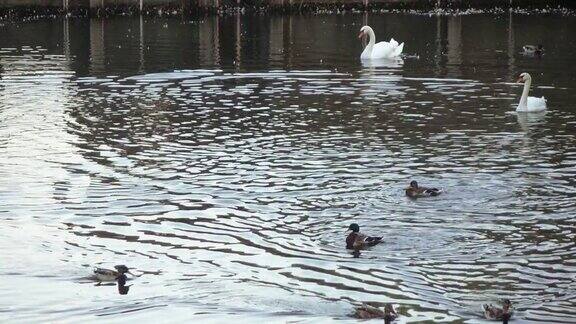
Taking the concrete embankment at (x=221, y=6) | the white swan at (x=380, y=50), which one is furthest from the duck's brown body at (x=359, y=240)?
the concrete embankment at (x=221, y=6)

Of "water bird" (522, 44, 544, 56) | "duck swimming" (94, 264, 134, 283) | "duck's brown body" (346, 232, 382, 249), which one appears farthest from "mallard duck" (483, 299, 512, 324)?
"water bird" (522, 44, 544, 56)

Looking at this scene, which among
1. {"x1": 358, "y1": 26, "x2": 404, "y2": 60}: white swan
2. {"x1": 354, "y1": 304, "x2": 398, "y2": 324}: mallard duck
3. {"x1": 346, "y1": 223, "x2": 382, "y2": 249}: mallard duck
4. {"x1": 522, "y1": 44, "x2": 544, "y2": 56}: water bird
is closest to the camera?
{"x1": 354, "y1": 304, "x2": 398, "y2": 324}: mallard duck

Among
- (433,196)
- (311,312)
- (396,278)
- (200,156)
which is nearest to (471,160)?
(433,196)

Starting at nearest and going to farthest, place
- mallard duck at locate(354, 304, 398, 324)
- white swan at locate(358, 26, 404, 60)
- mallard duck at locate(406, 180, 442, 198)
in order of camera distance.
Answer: mallard duck at locate(354, 304, 398, 324) < mallard duck at locate(406, 180, 442, 198) < white swan at locate(358, 26, 404, 60)

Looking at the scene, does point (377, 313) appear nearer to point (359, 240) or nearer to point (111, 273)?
point (359, 240)

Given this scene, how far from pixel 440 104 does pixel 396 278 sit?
15.9 metres

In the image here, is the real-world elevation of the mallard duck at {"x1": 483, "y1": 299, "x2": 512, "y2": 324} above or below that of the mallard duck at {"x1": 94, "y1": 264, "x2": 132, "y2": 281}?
below

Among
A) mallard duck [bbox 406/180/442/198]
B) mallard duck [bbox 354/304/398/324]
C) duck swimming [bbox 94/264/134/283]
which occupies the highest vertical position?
mallard duck [bbox 406/180/442/198]

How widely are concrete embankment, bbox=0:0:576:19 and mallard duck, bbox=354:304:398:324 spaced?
190 ft

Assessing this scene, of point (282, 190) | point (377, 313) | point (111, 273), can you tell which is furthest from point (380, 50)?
point (377, 313)

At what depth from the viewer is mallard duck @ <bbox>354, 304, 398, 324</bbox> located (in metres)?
13.9

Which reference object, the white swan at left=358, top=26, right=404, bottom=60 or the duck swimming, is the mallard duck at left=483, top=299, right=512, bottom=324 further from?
the white swan at left=358, top=26, right=404, bottom=60

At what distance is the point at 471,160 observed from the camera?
75.6 ft

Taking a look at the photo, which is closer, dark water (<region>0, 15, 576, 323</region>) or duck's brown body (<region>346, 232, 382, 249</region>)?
dark water (<region>0, 15, 576, 323</region>)
